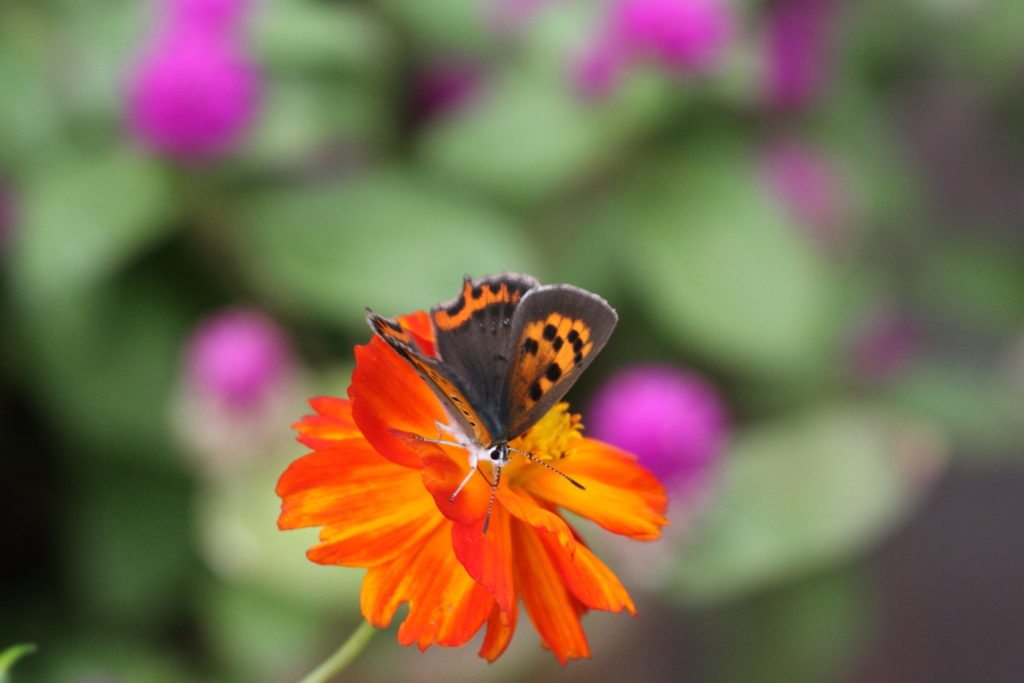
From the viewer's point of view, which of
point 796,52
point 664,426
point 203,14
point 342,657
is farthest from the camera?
point 796,52

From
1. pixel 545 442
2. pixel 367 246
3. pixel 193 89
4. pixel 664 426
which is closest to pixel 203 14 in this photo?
pixel 193 89

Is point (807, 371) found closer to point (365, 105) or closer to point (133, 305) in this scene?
point (365, 105)

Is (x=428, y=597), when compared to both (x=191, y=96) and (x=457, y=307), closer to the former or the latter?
(x=457, y=307)

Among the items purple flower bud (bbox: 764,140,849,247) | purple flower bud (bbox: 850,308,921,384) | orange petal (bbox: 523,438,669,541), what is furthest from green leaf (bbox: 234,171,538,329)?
orange petal (bbox: 523,438,669,541)

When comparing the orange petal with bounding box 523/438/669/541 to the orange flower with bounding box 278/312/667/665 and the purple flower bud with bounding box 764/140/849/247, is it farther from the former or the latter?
the purple flower bud with bounding box 764/140/849/247

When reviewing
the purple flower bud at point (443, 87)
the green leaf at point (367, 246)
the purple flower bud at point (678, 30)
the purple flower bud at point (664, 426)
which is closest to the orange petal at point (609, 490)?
the purple flower bud at point (664, 426)

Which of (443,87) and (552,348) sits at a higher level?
(443,87)

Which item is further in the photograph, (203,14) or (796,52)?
(796,52)
